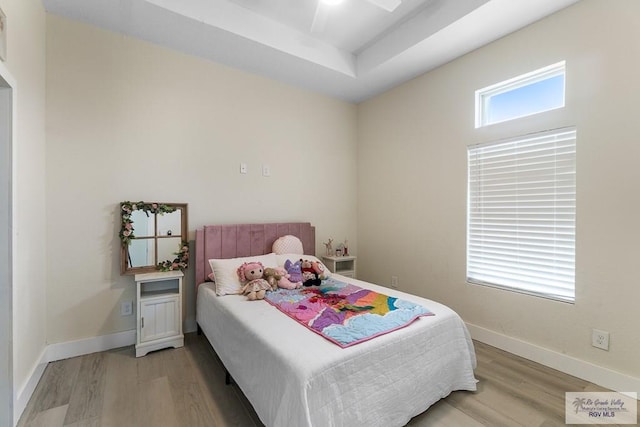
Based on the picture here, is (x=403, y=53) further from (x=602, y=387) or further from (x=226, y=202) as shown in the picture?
(x=602, y=387)

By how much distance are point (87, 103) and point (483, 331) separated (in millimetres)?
4107

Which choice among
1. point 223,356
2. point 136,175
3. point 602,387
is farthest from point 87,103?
point 602,387

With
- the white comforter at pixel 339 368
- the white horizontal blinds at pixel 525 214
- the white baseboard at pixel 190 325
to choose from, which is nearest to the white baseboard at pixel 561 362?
the white horizontal blinds at pixel 525 214

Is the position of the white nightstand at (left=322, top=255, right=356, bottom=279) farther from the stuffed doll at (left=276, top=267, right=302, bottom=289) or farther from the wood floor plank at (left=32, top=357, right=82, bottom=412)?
the wood floor plank at (left=32, top=357, right=82, bottom=412)

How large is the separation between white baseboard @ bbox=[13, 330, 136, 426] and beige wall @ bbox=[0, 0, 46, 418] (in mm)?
59

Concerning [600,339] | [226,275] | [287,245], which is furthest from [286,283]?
[600,339]

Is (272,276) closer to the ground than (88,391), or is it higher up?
higher up

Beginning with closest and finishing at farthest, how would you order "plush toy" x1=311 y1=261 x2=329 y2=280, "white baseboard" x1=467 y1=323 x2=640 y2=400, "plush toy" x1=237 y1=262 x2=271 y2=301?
"white baseboard" x1=467 y1=323 x2=640 y2=400, "plush toy" x1=237 y1=262 x2=271 y2=301, "plush toy" x1=311 y1=261 x2=329 y2=280

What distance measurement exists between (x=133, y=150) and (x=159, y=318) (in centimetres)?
153

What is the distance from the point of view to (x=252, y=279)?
2.55m

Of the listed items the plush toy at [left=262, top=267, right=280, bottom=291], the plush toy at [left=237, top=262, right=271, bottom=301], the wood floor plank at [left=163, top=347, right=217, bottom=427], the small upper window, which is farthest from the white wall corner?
the small upper window

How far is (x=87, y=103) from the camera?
246 centimetres

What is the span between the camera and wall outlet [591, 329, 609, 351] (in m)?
2.05

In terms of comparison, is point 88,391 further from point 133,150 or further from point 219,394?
point 133,150
